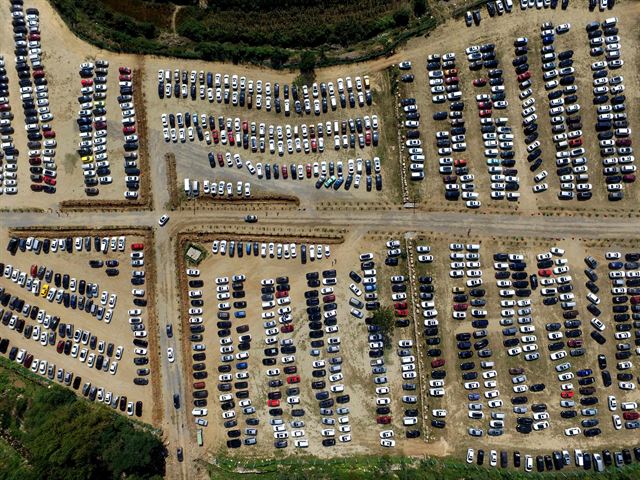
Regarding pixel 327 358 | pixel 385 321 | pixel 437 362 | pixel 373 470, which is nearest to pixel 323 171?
pixel 385 321

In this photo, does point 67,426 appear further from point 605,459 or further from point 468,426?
point 605,459

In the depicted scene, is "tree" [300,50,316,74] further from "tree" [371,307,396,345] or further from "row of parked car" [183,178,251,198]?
"tree" [371,307,396,345]

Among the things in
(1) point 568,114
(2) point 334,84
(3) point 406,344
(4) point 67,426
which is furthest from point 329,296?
(1) point 568,114

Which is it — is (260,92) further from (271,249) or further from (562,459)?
(562,459)

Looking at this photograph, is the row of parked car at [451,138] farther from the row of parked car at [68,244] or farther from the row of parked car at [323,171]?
the row of parked car at [68,244]

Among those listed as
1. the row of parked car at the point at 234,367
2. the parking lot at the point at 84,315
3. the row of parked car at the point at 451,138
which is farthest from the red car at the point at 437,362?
the parking lot at the point at 84,315
